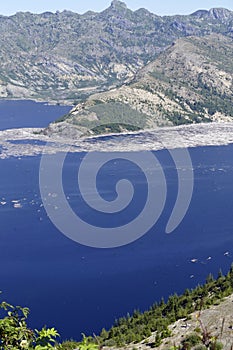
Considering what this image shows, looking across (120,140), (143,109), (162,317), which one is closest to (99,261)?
(162,317)

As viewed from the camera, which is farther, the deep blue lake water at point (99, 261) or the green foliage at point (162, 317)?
the deep blue lake water at point (99, 261)

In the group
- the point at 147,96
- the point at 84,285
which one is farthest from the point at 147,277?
the point at 147,96

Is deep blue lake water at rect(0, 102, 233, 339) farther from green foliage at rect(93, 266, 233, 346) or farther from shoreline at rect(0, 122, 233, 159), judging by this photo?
shoreline at rect(0, 122, 233, 159)

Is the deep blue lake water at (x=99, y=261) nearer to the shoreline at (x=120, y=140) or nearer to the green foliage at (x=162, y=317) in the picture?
the green foliage at (x=162, y=317)

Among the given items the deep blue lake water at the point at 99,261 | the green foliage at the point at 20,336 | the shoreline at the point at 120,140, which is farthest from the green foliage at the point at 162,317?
the shoreline at the point at 120,140

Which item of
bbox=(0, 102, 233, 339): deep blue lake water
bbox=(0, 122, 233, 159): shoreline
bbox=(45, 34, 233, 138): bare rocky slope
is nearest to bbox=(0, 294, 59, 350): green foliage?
bbox=(0, 102, 233, 339): deep blue lake water

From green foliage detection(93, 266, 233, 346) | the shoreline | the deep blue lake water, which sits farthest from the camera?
the shoreline

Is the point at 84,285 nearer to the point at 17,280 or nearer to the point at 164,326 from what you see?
the point at 17,280

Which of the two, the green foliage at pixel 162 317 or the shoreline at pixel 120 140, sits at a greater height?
the shoreline at pixel 120 140

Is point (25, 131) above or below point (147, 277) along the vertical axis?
above
